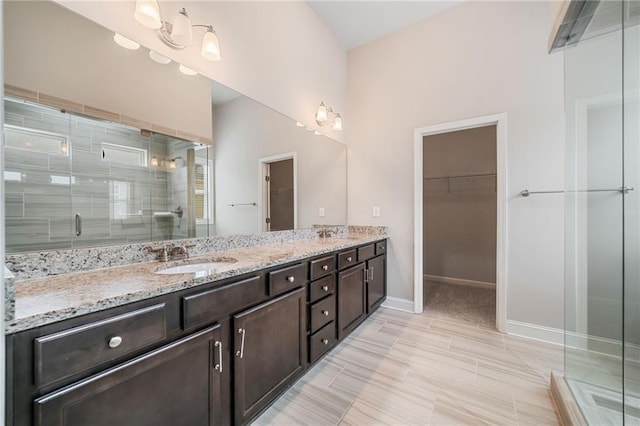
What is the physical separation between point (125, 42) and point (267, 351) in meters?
1.78

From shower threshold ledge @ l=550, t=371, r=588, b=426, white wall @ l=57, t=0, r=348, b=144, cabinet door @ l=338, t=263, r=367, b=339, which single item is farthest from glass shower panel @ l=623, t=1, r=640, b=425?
white wall @ l=57, t=0, r=348, b=144

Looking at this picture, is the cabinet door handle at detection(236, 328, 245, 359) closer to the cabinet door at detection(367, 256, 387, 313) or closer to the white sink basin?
the white sink basin

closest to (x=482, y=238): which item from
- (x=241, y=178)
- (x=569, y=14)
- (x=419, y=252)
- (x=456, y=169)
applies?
(x=456, y=169)

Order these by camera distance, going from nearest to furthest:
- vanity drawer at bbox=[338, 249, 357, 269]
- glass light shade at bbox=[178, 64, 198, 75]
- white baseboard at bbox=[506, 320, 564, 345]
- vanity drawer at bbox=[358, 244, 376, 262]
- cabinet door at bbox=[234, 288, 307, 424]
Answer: cabinet door at bbox=[234, 288, 307, 424], glass light shade at bbox=[178, 64, 198, 75], vanity drawer at bbox=[338, 249, 357, 269], white baseboard at bbox=[506, 320, 564, 345], vanity drawer at bbox=[358, 244, 376, 262]

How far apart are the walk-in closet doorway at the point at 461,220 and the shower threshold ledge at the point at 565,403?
136cm

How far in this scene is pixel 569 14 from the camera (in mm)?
1454

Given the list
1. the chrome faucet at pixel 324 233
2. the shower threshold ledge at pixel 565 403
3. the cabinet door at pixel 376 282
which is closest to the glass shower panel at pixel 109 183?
the chrome faucet at pixel 324 233

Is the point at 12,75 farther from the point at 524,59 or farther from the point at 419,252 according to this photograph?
the point at 524,59

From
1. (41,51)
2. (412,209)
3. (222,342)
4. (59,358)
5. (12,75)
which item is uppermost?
(41,51)

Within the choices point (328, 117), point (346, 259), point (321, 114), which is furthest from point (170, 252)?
point (328, 117)

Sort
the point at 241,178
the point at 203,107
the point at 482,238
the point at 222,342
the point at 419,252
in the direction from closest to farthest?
1. the point at 222,342
2. the point at 203,107
3. the point at 241,178
4. the point at 419,252
5. the point at 482,238

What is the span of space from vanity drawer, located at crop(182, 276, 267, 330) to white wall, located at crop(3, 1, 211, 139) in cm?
105

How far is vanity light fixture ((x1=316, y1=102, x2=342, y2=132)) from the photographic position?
2.71 meters

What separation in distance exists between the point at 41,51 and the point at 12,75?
161 mm
